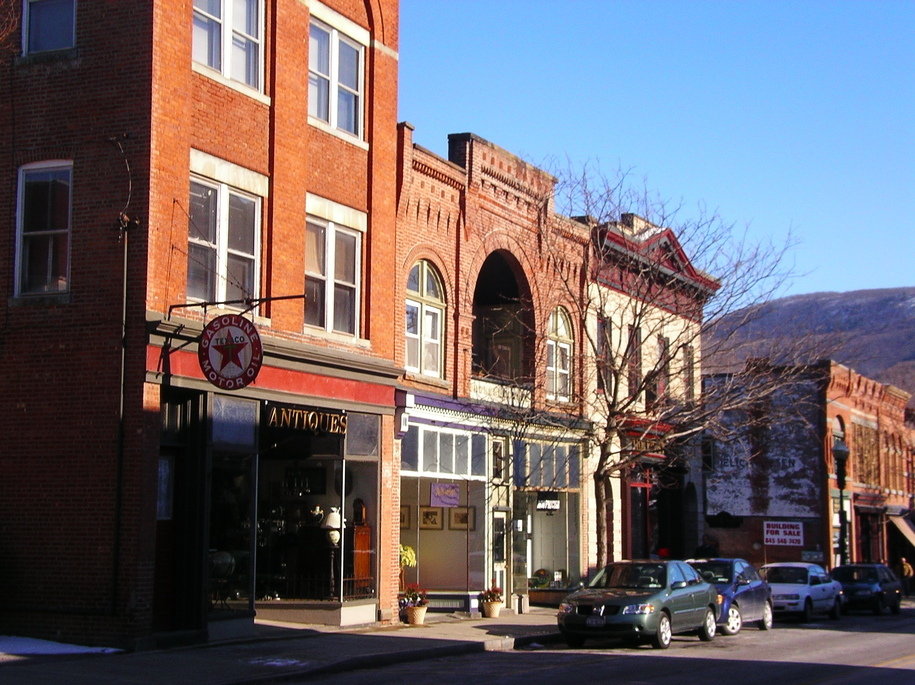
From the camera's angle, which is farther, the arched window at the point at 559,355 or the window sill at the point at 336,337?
the arched window at the point at 559,355

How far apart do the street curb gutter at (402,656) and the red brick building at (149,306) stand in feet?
8.72

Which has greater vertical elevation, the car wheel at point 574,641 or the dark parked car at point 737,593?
the dark parked car at point 737,593

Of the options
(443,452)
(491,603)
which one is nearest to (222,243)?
(443,452)

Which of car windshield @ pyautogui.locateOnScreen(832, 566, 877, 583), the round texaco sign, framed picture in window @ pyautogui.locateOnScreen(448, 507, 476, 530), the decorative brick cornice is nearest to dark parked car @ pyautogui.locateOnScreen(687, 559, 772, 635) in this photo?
framed picture in window @ pyautogui.locateOnScreen(448, 507, 476, 530)

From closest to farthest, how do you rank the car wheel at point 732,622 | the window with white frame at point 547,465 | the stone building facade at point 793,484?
the car wheel at point 732,622, the window with white frame at point 547,465, the stone building facade at point 793,484

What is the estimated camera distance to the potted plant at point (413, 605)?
76.5ft

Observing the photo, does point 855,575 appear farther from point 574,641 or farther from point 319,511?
point 319,511

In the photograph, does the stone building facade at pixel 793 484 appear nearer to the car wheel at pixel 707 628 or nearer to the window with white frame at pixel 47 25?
the car wheel at pixel 707 628

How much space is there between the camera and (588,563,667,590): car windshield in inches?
861

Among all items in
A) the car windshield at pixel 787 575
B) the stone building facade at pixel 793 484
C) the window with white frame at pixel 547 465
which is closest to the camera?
the window with white frame at pixel 547 465

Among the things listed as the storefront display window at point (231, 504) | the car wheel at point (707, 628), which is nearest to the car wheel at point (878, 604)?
the car wheel at point (707, 628)

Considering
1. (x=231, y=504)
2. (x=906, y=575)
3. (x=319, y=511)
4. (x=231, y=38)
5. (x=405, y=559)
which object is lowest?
(x=906, y=575)

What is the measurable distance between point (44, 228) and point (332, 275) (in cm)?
541

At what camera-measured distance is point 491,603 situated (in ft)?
86.3
